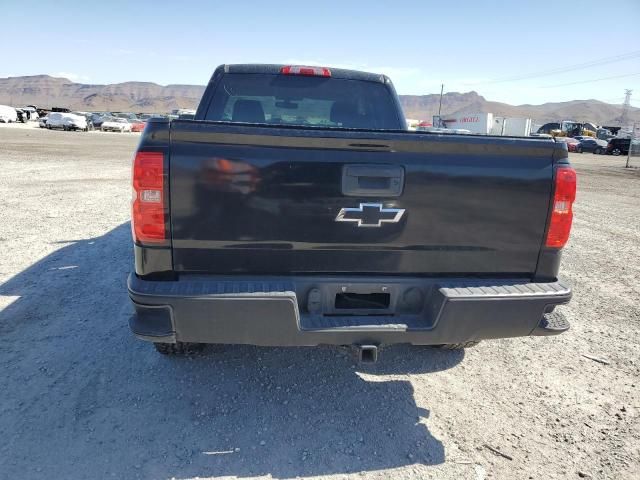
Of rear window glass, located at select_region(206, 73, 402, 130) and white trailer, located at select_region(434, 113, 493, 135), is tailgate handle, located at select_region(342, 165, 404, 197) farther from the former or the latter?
white trailer, located at select_region(434, 113, 493, 135)

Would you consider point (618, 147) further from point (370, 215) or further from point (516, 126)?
point (370, 215)

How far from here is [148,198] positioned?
7.71ft

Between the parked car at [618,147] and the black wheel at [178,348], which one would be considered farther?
the parked car at [618,147]

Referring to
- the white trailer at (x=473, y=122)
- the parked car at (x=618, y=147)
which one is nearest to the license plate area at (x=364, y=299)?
the white trailer at (x=473, y=122)

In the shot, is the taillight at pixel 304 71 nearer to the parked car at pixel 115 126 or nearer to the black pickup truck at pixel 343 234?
the black pickup truck at pixel 343 234

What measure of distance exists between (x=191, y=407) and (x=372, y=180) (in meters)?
1.82

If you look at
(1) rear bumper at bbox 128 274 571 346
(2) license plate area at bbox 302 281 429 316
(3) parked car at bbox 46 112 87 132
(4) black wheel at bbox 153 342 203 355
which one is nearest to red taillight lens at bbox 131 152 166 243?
(1) rear bumper at bbox 128 274 571 346

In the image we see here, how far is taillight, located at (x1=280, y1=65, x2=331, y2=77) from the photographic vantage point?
384cm

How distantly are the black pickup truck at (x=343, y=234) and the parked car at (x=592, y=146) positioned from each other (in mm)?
49265

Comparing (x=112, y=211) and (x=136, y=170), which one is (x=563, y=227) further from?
(x=112, y=211)

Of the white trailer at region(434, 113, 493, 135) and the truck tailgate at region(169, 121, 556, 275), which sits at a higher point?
the white trailer at region(434, 113, 493, 135)

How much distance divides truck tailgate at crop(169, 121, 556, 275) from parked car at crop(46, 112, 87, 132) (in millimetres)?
47865

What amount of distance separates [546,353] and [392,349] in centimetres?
129

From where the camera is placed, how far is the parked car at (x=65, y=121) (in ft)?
142
